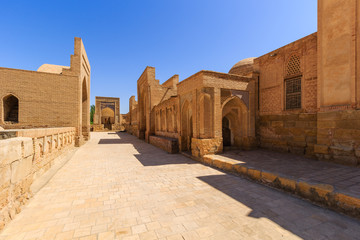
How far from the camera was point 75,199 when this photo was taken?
3912 millimetres

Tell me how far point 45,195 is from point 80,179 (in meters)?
1.25

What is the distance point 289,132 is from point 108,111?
40.1 metres

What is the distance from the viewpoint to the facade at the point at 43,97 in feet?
39.7

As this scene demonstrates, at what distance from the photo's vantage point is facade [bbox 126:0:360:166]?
18.6 feet

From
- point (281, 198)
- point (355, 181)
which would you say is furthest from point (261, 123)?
point (281, 198)

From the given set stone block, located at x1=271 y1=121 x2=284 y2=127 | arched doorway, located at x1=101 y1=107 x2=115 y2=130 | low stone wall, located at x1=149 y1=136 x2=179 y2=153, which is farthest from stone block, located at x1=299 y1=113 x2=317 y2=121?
arched doorway, located at x1=101 y1=107 x2=115 y2=130

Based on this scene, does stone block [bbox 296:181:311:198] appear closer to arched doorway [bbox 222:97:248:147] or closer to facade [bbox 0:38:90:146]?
arched doorway [bbox 222:97:248:147]

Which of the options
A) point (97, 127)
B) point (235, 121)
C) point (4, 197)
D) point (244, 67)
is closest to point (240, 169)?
point (235, 121)

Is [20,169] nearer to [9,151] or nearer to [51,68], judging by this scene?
[9,151]

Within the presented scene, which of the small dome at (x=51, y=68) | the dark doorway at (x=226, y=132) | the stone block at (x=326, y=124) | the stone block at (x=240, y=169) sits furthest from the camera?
the small dome at (x=51, y=68)

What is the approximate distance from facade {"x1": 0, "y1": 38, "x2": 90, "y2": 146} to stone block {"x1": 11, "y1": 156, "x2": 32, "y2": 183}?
1047 cm

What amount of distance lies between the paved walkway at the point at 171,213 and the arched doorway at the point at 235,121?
4577 mm

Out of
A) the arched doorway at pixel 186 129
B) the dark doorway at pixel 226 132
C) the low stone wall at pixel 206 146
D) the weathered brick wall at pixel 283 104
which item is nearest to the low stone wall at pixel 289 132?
the weathered brick wall at pixel 283 104

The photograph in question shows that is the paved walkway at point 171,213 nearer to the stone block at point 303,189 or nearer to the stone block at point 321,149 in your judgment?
the stone block at point 303,189
